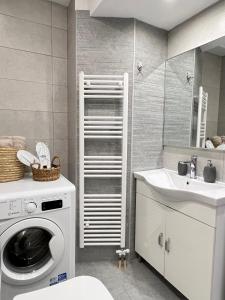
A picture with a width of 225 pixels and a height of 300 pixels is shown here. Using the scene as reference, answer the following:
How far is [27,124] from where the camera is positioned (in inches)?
82.7

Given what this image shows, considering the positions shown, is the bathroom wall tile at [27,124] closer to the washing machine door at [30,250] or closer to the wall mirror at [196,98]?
the washing machine door at [30,250]

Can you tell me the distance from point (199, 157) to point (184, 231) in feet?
2.14

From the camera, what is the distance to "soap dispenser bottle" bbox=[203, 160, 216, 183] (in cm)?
171

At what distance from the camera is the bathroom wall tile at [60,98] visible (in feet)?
7.22

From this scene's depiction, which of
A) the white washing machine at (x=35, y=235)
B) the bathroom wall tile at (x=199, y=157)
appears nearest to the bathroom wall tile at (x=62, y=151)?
the white washing machine at (x=35, y=235)

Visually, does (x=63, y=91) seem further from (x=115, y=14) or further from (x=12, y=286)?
(x=12, y=286)

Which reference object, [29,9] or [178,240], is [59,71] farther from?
[178,240]

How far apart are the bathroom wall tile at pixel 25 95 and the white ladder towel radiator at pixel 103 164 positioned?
0.46 m

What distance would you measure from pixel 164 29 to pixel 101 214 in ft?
6.07

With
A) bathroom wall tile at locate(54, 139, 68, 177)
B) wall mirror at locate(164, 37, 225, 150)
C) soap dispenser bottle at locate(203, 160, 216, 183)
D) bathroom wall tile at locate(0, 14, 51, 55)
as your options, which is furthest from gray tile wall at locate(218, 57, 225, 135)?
bathroom wall tile at locate(0, 14, 51, 55)

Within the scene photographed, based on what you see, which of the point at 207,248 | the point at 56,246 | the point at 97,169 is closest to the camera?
the point at 207,248

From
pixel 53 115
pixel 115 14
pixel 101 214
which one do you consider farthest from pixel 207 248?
pixel 115 14

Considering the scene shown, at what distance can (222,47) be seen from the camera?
1.72 metres

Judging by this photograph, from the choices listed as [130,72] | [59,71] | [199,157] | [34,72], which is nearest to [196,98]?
[199,157]
